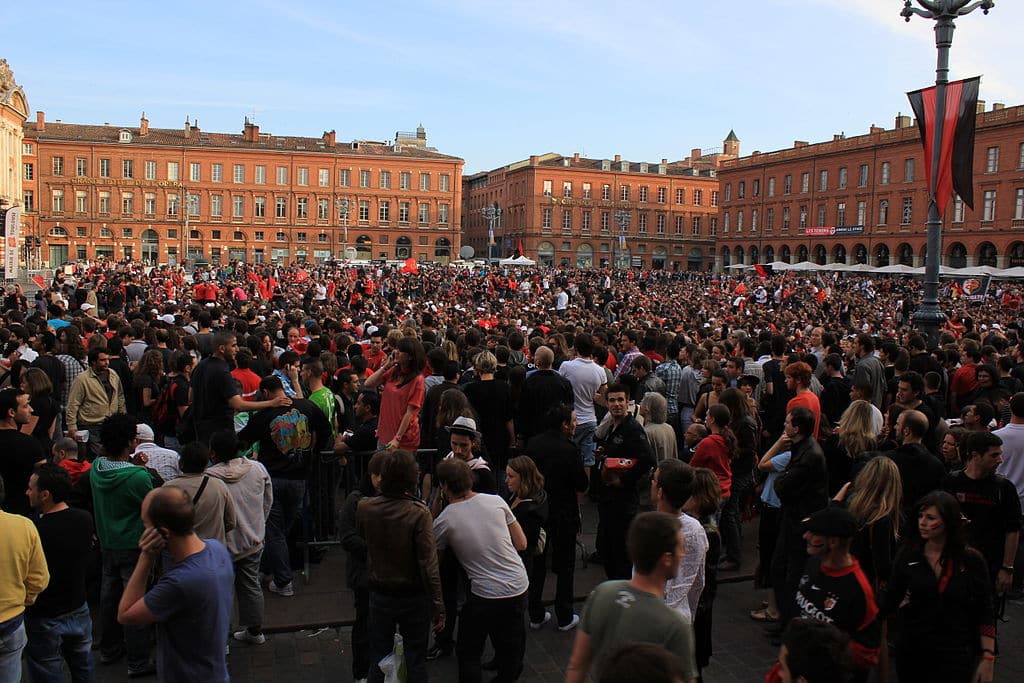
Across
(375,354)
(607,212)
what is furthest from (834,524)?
(607,212)

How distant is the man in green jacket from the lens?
4.90 meters

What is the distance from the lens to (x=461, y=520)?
440cm

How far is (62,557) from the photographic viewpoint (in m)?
4.28

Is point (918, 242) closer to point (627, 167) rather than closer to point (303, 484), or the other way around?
point (627, 167)

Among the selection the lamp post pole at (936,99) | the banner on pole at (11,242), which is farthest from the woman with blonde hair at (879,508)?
the banner on pole at (11,242)

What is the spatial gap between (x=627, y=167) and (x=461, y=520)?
84148mm

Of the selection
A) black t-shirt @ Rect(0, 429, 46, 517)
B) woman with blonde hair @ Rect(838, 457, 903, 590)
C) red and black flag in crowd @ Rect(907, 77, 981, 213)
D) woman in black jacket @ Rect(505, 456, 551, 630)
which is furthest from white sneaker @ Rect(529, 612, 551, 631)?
red and black flag in crowd @ Rect(907, 77, 981, 213)

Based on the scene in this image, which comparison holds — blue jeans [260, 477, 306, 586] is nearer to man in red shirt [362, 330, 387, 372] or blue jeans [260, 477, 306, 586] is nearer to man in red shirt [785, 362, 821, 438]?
man in red shirt [362, 330, 387, 372]

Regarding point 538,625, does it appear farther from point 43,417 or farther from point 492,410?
point 43,417

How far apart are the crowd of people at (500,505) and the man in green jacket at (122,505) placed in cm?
2

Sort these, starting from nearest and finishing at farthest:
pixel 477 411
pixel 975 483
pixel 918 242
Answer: pixel 975 483, pixel 477 411, pixel 918 242

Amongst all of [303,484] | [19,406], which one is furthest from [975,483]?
[19,406]

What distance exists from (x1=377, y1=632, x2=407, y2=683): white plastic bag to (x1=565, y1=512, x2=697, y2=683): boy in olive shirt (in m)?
1.32

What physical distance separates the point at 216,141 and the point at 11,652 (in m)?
77.6
